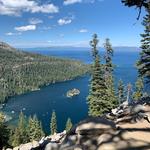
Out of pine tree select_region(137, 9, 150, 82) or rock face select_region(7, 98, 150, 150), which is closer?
rock face select_region(7, 98, 150, 150)

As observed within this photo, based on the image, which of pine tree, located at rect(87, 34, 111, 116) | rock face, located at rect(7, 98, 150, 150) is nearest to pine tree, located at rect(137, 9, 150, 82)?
pine tree, located at rect(87, 34, 111, 116)

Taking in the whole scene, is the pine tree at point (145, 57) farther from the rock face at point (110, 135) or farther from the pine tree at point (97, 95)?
the rock face at point (110, 135)

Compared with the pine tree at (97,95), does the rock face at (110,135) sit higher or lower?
higher

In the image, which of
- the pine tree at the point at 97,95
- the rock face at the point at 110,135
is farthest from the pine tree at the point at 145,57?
the rock face at the point at 110,135

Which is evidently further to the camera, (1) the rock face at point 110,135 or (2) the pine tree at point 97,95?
(2) the pine tree at point 97,95

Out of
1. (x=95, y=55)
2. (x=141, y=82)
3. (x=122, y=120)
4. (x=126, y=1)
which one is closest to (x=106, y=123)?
(x=122, y=120)

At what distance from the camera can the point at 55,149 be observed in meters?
12.1

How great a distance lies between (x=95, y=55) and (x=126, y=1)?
37.1m

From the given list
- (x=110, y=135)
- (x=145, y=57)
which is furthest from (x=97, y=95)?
(x=110, y=135)

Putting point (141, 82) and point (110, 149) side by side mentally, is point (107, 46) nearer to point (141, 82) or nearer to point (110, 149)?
point (141, 82)

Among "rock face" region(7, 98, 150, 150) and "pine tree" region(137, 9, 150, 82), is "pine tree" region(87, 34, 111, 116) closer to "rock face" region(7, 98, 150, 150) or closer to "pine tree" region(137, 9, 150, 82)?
"pine tree" region(137, 9, 150, 82)

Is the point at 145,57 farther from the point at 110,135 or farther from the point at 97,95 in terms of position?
the point at 110,135

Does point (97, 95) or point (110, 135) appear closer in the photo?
point (110, 135)

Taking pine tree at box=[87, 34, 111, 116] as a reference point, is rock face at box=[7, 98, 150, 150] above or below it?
above
